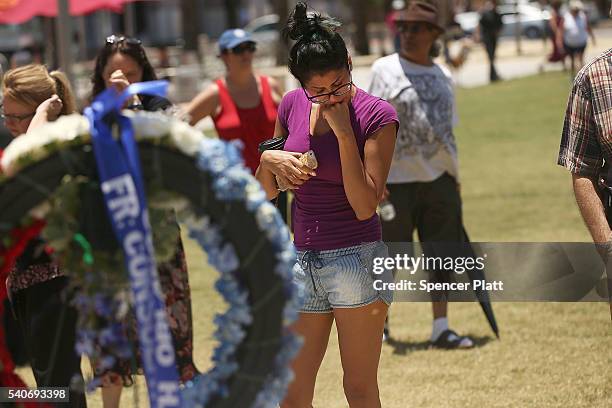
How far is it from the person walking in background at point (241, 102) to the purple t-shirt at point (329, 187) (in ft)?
9.52

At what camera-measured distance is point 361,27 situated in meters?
40.2

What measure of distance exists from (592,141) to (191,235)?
1922mm

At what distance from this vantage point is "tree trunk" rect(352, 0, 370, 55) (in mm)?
39594

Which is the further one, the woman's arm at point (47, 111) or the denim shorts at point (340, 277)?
the woman's arm at point (47, 111)

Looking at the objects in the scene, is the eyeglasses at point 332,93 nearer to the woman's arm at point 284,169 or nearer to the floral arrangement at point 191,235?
the woman's arm at point 284,169

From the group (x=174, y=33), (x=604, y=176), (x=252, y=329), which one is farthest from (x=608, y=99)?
(x=174, y=33)

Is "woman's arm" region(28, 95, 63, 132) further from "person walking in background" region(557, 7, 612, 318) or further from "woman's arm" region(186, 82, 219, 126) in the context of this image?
"woman's arm" region(186, 82, 219, 126)

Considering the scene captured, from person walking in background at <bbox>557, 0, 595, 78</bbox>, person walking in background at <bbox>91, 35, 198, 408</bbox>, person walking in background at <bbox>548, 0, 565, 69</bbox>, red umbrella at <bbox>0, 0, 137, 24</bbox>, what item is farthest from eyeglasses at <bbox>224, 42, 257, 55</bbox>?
→ person walking in background at <bbox>548, 0, 565, 69</bbox>

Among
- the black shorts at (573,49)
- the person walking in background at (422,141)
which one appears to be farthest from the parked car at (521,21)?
the person walking in background at (422,141)

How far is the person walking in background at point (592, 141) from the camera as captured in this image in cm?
429

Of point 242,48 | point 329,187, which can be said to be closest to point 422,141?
point 242,48

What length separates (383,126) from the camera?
4.16m

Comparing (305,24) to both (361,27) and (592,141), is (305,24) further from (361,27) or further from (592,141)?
(361,27)

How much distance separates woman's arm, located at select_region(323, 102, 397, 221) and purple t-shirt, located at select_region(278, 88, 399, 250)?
0.17 ft
